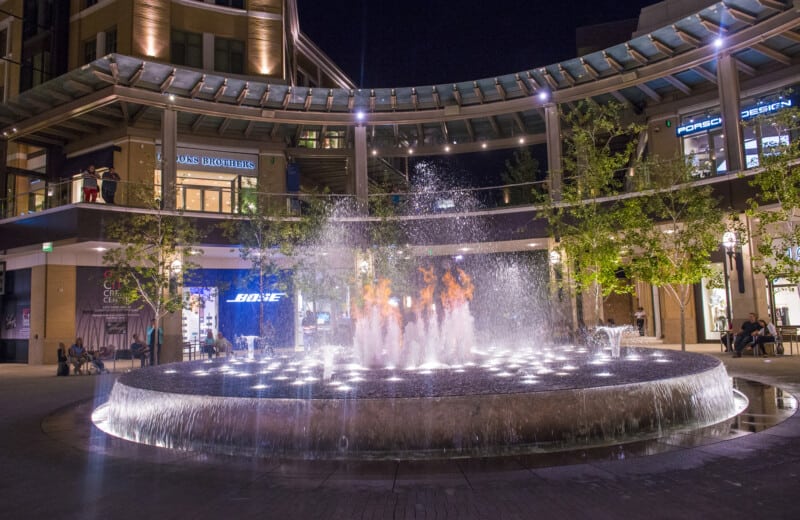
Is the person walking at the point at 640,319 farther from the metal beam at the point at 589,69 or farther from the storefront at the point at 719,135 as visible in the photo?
the metal beam at the point at 589,69

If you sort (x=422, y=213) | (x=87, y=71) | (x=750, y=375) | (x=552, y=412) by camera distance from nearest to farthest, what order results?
(x=552, y=412), (x=750, y=375), (x=87, y=71), (x=422, y=213)

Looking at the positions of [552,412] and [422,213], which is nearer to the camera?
[552,412]

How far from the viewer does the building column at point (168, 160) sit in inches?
823

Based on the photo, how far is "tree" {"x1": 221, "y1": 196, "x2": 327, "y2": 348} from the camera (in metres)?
21.8

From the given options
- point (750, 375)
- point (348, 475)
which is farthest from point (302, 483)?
point (750, 375)

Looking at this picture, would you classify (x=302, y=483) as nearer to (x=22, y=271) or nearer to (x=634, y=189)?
(x=634, y=189)

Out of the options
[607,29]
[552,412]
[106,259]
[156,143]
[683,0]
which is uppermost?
[607,29]

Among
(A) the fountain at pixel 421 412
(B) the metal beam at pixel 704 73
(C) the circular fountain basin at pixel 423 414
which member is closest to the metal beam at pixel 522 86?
(B) the metal beam at pixel 704 73

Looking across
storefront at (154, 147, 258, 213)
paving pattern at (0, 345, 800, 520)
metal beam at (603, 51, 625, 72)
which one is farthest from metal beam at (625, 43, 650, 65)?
paving pattern at (0, 345, 800, 520)

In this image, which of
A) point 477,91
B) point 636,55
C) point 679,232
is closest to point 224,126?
point 477,91

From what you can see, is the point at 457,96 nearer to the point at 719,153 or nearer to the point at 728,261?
the point at 719,153

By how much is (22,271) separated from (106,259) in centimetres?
920

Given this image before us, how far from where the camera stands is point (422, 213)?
23.5m

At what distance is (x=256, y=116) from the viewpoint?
23406 mm
